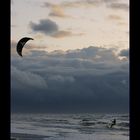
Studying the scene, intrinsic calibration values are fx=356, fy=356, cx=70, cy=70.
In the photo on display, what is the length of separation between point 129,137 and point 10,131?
38cm

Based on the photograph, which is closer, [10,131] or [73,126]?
[10,131]

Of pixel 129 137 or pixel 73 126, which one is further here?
pixel 73 126
